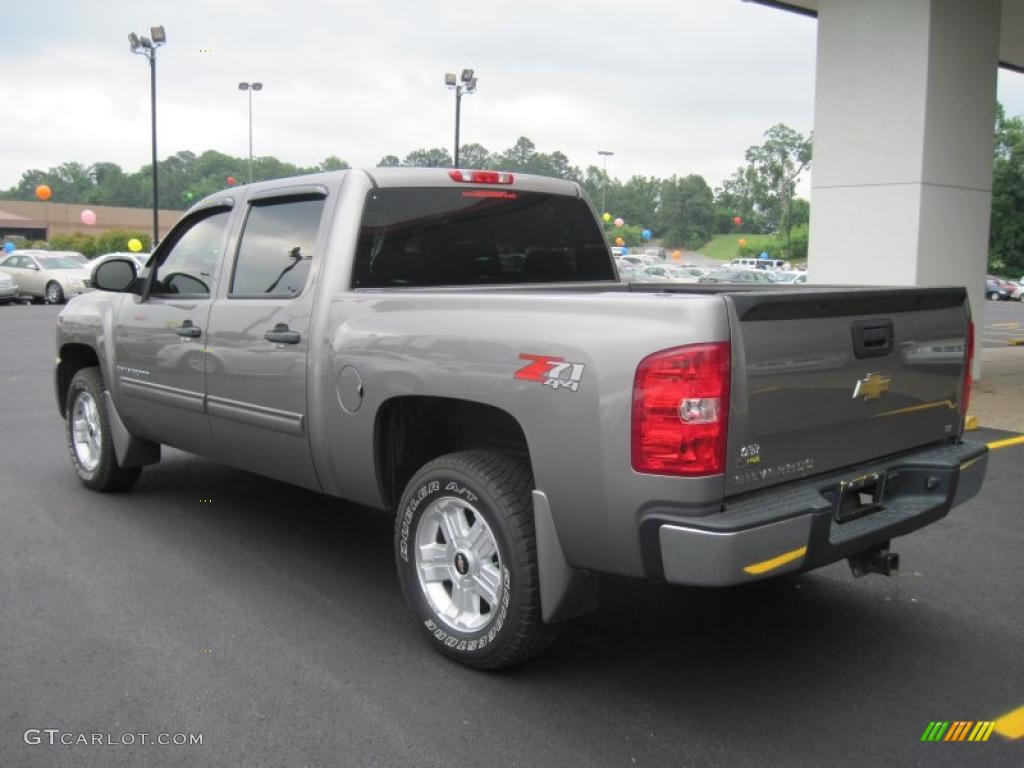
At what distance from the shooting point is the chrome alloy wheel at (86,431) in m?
6.23

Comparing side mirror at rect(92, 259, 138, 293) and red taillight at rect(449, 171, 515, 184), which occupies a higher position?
red taillight at rect(449, 171, 515, 184)

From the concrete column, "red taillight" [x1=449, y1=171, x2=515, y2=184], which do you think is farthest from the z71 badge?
the concrete column

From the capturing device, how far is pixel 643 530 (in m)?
2.99

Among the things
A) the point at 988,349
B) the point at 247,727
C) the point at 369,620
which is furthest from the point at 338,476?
the point at 988,349

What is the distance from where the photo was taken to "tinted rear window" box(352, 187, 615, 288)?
174 inches

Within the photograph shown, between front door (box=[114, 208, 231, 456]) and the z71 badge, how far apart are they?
7.85 ft

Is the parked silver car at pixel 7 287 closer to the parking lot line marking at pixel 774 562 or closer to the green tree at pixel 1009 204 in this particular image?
the parking lot line marking at pixel 774 562

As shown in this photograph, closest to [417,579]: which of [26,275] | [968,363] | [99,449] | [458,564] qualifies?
[458,564]

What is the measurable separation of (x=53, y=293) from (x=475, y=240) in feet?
88.5

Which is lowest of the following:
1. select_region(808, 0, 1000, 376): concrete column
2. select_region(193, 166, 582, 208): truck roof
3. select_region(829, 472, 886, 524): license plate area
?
select_region(829, 472, 886, 524): license plate area

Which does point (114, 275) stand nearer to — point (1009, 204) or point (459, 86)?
point (459, 86)

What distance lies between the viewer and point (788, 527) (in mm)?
2988

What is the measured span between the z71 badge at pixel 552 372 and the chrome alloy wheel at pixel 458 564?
24.0 inches

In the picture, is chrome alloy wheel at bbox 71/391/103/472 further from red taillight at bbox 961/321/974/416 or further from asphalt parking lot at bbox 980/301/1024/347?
asphalt parking lot at bbox 980/301/1024/347
